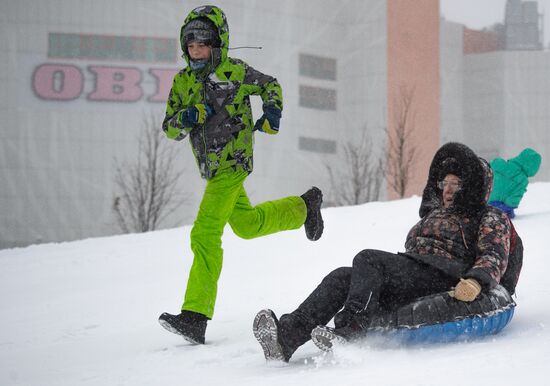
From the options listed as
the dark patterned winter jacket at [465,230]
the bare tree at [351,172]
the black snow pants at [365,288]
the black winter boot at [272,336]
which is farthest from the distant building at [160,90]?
the black winter boot at [272,336]

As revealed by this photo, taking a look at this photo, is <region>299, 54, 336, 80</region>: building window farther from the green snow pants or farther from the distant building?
the green snow pants

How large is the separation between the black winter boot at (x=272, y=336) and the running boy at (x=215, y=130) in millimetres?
911

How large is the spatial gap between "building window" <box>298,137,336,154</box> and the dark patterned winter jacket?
42209 millimetres

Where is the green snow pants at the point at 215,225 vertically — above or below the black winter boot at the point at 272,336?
above

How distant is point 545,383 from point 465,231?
136 cm

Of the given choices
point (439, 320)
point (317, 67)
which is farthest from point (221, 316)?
point (317, 67)

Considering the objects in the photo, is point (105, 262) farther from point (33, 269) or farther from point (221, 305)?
point (221, 305)

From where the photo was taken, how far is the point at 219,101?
4855mm

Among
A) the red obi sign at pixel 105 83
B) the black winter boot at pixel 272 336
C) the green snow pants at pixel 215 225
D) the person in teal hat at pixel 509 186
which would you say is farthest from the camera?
the red obi sign at pixel 105 83

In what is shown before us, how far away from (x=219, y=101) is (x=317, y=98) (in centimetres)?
4392

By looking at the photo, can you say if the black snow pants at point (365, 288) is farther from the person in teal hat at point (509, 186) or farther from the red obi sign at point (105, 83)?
the red obi sign at point (105, 83)

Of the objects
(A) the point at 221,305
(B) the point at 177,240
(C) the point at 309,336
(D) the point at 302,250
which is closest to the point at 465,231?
(C) the point at 309,336

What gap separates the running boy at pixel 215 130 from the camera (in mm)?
4797

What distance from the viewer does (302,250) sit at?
824cm
